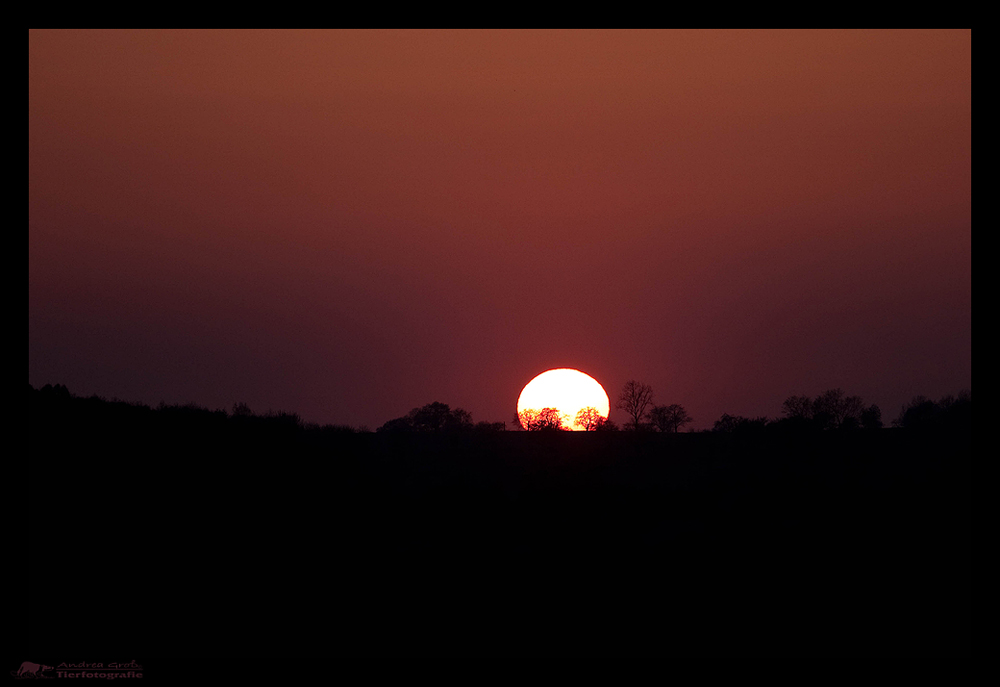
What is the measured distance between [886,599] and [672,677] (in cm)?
658

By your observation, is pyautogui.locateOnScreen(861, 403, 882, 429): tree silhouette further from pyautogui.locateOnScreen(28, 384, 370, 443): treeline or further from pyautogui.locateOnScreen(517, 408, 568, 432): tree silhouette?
pyautogui.locateOnScreen(28, 384, 370, 443): treeline

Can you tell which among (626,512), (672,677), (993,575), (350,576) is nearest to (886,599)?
(993,575)

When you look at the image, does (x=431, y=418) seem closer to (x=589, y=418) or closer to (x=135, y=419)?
(x=589, y=418)

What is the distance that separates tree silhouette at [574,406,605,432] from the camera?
62719mm

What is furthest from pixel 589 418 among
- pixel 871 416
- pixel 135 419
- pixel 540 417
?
pixel 135 419

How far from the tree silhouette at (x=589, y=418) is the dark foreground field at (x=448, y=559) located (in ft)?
105

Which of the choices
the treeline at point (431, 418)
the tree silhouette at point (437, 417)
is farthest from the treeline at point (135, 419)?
the tree silhouette at point (437, 417)

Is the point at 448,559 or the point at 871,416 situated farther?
the point at 871,416

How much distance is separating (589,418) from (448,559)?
44477mm

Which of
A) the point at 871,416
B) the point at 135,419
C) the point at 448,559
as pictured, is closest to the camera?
the point at 448,559

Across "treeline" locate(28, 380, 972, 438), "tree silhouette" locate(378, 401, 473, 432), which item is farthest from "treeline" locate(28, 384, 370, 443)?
"tree silhouette" locate(378, 401, 473, 432)

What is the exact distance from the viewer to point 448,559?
20828 mm

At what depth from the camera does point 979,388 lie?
43.6 feet

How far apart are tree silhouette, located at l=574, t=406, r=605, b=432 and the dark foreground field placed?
3209cm
